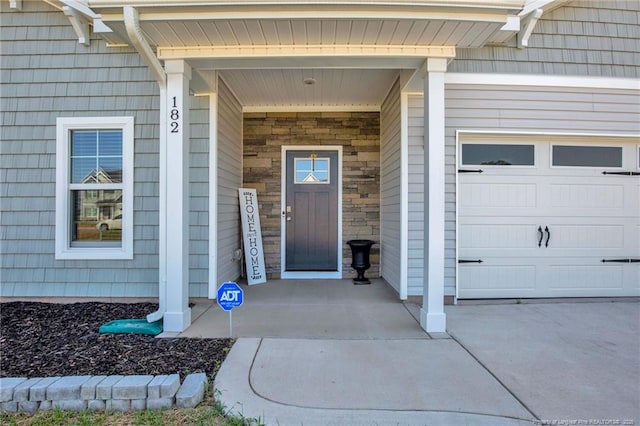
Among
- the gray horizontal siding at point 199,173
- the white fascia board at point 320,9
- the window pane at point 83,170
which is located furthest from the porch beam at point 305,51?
the window pane at point 83,170

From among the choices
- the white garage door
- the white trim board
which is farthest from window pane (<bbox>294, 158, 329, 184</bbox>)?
the white garage door

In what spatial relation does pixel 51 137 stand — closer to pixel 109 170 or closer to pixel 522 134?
pixel 109 170

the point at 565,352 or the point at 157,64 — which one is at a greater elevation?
the point at 157,64

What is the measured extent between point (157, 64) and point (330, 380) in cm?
280

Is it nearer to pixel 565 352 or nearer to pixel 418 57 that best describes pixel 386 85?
pixel 418 57

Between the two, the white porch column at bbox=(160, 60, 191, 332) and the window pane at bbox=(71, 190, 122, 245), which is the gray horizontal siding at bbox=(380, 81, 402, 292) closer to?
the white porch column at bbox=(160, 60, 191, 332)

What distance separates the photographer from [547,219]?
4.22 m

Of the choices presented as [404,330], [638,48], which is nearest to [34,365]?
[404,330]

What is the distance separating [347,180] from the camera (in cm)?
539

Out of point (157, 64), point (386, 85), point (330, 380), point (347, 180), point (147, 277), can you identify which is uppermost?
point (386, 85)

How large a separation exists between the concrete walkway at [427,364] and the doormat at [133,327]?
0.30m

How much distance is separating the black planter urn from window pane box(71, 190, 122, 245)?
294 centimetres

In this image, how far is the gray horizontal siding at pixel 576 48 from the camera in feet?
13.4

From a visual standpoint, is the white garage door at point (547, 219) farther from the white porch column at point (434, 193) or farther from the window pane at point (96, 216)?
the window pane at point (96, 216)
